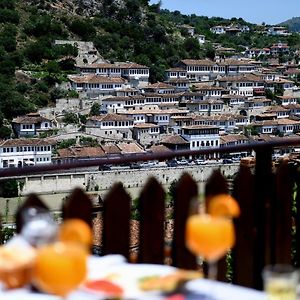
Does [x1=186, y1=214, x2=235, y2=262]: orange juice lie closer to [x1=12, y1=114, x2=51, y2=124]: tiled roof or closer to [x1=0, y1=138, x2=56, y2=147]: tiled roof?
[x1=0, y1=138, x2=56, y2=147]: tiled roof

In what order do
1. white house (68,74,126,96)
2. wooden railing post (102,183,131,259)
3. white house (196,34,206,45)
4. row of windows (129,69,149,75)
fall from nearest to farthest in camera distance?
wooden railing post (102,183,131,259) → white house (68,74,126,96) → row of windows (129,69,149,75) → white house (196,34,206,45)

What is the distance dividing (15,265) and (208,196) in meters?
0.83

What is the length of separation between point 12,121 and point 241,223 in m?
31.1

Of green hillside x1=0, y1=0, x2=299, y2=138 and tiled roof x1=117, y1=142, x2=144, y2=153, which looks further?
green hillside x1=0, y1=0, x2=299, y2=138

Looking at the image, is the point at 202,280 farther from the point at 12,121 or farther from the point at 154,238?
the point at 12,121

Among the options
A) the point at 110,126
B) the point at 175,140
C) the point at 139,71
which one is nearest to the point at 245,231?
the point at 175,140

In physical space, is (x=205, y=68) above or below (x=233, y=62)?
below

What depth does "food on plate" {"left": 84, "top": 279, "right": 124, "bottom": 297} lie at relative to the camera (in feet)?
4.27

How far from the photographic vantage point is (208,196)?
6.43 ft

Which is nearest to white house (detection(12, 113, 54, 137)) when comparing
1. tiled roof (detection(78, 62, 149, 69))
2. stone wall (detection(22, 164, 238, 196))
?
stone wall (detection(22, 164, 238, 196))

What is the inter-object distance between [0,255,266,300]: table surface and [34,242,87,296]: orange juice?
186 mm

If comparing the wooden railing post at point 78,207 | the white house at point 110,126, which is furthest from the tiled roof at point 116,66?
the wooden railing post at point 78,207

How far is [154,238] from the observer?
6.44 ft

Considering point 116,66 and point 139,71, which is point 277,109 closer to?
point 139,71
